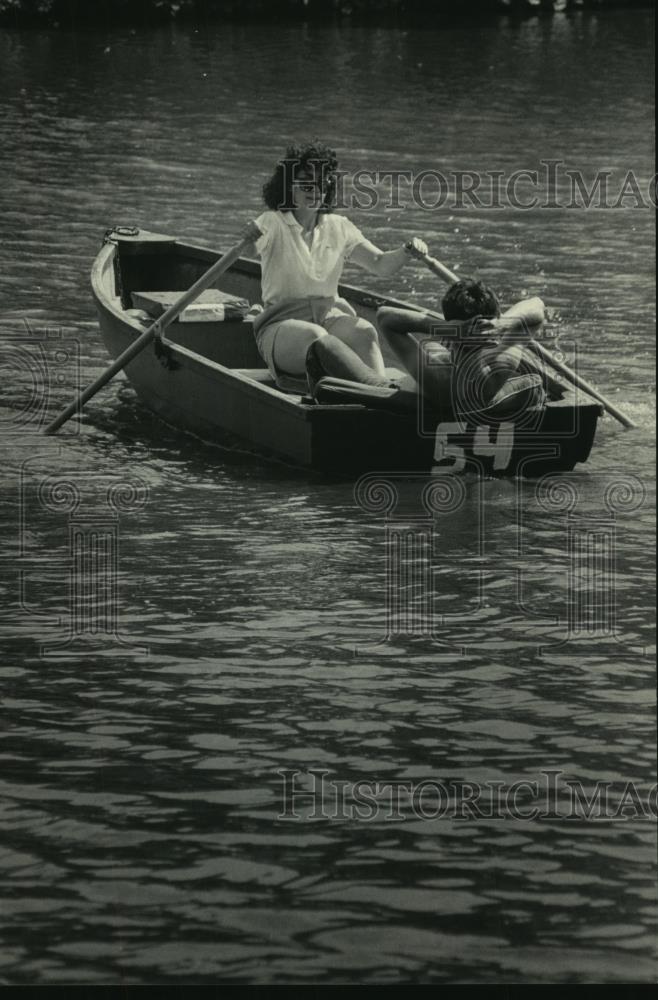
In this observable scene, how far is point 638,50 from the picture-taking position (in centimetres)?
3416

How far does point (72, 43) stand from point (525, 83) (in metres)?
8.46

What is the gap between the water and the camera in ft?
16.7

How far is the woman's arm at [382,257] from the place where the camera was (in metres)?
9.48

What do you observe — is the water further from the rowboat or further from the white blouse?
the white blouse

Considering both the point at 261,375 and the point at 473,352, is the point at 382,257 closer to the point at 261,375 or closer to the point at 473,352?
the point at 473,352

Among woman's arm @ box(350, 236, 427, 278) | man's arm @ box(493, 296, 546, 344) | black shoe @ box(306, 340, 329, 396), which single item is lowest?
black shoe @ box(306, 340, 329, 396)

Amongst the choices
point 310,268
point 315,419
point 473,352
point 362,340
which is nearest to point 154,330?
point 310,268

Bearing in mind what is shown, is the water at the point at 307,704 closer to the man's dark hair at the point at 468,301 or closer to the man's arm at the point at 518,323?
the man's arm at the point at 518,323

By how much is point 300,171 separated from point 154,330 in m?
1.43

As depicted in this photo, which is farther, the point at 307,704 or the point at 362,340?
→ the point at 362,340

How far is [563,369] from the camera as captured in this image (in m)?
9.77

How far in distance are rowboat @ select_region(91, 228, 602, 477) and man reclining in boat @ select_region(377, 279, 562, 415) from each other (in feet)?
0.44

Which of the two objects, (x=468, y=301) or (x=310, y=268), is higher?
(x=310, y=268)

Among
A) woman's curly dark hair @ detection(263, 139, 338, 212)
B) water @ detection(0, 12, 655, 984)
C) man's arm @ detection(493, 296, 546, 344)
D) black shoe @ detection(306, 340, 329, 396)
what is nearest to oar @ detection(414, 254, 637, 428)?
water @ detection(0, 12, 655, 984)
